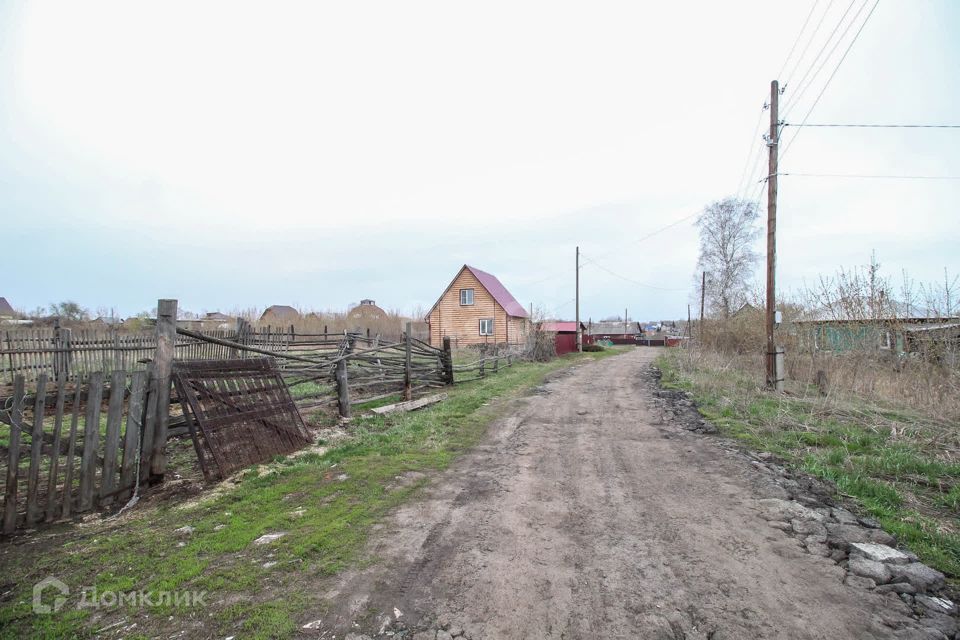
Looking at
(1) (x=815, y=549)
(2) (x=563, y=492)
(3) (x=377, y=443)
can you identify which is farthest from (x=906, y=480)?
(3) (x=377, y=443)

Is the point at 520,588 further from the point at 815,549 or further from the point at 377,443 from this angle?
the point at 377,443

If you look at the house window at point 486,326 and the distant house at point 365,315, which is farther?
the distant house at point 365,315

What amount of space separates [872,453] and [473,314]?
30228mm

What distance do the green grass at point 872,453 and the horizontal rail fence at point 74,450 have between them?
7.02 m

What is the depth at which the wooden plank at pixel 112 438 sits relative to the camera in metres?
4.27

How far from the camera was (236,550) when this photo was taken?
132 inches

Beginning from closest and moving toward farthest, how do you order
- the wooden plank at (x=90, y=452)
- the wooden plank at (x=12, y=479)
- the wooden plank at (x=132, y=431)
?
the wooden plank at (x=12, y=479) < the wooden plank at (x=90, y=452) < the wooden plank at (x=132, y=431)

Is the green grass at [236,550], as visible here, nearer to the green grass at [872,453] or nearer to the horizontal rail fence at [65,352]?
the green grass at [872,453]

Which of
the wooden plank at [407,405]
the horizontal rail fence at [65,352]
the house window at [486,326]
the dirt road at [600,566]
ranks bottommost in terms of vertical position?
the dirt road at [600,566]

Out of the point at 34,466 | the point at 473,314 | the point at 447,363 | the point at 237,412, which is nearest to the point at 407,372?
the point at 447,363

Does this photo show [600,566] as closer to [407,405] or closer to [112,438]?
[112,438]

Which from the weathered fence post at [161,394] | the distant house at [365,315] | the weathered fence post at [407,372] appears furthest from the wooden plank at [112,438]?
the distant house at [365,315]

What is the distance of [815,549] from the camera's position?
346 centimetres

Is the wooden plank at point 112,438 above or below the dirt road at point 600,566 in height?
above
